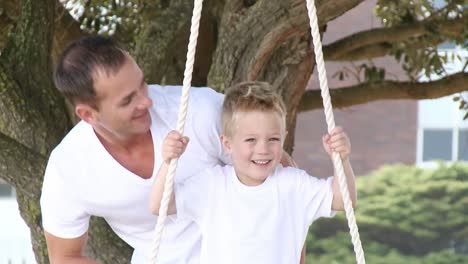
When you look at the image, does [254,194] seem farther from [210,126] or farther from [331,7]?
[331,7]

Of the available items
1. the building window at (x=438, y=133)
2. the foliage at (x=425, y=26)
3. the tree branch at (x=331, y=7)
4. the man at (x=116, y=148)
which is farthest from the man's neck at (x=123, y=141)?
the building window at (x=438, y=133)

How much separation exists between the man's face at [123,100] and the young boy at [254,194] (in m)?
0.16

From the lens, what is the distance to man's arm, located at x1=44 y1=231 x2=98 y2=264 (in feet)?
10.3

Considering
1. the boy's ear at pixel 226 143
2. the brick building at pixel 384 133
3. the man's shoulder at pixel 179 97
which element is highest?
the brick building at pixel 384 133

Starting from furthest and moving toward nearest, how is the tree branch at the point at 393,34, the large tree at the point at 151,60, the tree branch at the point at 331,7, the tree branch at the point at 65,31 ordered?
the tree branch at the point at 393,34 → the tree branch at the point at 65,31 → the tree branch at the point at 331,7 → the large tree at the point at 151,60

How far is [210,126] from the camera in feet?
9.70

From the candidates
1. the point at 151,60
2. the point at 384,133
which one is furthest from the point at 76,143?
the point at 384,133

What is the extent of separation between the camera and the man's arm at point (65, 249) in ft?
10.3

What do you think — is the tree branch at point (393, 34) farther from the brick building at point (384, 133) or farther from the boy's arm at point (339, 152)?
the brick building at point (384, 133)

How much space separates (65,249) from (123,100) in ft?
1.72

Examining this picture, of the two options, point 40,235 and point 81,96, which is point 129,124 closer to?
point 81,96

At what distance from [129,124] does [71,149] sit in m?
0.21

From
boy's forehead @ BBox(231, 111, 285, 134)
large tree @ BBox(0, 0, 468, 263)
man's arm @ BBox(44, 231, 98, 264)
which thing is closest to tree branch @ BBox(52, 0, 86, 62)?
large tree @ BBox(0, 0, 468, 263)

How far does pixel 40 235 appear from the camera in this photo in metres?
4.20
